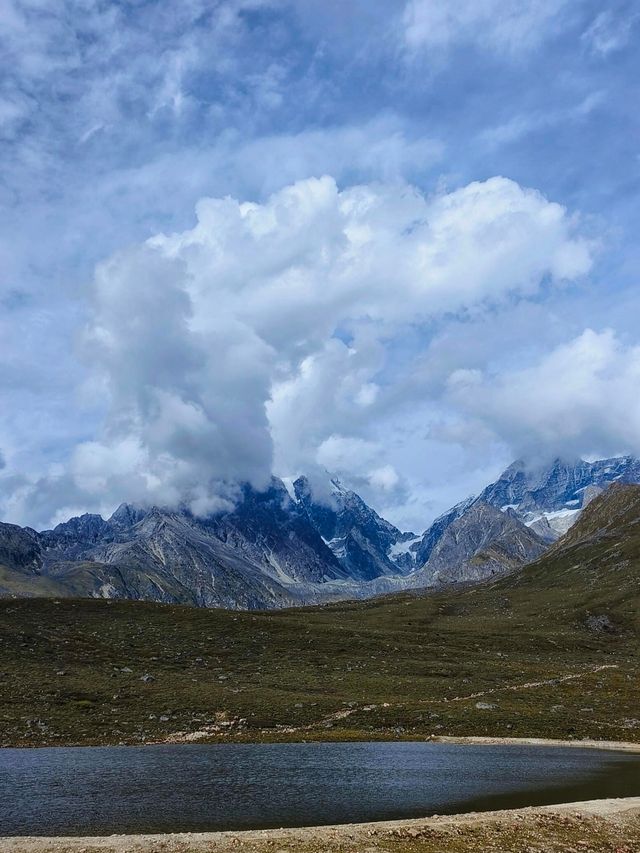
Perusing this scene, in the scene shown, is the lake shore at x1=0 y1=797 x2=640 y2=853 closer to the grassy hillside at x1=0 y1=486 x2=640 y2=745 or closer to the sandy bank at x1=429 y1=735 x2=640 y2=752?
the sandy bank at x1=429 y1=735 x2=640 y2=752

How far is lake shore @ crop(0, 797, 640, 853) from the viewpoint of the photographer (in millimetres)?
30859

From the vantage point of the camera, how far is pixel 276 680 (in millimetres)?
93688

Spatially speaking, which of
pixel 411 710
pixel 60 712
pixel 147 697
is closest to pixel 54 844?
pixel 60 712

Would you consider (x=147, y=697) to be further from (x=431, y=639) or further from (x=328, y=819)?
(x=431, y=639)

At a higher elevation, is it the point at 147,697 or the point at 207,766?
the point at 147,697

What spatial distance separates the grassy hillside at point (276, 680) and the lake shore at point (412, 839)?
34609 millimetres

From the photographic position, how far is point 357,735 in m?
69.6

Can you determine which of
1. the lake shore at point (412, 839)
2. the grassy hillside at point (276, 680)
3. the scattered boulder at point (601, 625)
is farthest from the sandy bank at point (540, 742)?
the scattered boulder at point (601, 625)

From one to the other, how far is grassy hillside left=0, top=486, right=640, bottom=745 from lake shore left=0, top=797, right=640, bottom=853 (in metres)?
34.6

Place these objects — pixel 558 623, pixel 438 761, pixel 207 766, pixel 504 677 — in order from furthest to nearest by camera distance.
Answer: pixel 558 623, pixel 504 677, pixel 438 761, pixel 207 766

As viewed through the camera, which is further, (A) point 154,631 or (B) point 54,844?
(A) point 154,631

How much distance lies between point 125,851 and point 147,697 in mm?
51680

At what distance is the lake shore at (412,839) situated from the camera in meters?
30.9

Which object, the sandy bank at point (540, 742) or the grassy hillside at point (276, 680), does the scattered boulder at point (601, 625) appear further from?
the sandy bank at point (540, 742)
